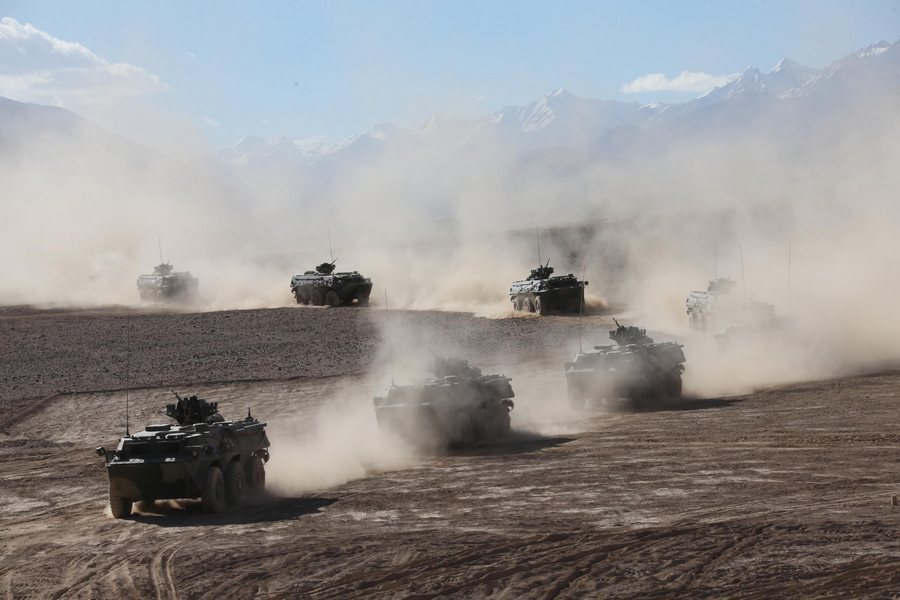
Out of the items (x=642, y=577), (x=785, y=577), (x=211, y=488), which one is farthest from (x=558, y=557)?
(x=211, y=488)

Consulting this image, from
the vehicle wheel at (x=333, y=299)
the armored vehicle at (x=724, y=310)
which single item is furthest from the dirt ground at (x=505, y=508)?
the vehicle wheel at (x=333, y=299)

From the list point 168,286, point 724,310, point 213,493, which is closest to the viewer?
point 213,493

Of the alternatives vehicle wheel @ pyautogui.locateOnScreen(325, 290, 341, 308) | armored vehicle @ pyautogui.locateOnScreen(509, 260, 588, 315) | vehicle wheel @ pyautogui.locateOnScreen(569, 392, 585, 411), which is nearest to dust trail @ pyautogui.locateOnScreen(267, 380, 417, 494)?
vehicle wheel @ pyautogui.locateOnScreen(569, 392, 585, 411)

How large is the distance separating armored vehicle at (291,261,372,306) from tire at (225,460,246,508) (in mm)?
37168

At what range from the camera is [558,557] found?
42.8 feet

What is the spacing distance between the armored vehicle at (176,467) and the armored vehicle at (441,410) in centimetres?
515

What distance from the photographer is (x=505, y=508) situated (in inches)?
631

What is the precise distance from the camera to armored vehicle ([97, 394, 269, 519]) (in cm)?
1684

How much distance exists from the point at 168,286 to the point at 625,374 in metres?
40.1

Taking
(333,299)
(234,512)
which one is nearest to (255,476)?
(234,512)

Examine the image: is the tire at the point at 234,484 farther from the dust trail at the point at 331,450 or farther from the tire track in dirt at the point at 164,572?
the tire track in dirt at the point at 164,572

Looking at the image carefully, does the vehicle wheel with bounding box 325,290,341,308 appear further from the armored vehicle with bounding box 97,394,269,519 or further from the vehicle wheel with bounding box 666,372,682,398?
the armored vehicle with bounding box 97,394,269,519

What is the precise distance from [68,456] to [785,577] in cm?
1637

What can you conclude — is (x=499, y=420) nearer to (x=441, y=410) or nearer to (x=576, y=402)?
(x=441, y=410)
